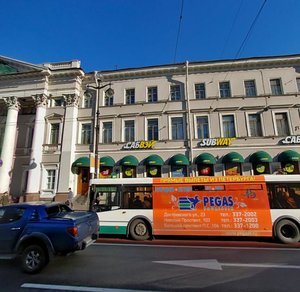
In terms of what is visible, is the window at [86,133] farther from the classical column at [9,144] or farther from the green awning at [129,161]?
the classical column at [9,144]

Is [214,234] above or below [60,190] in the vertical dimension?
below

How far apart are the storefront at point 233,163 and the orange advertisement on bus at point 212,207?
850 cm

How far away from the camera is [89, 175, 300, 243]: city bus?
894 centimetres

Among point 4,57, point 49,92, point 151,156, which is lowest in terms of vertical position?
point 151,156

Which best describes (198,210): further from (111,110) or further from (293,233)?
(111,110)

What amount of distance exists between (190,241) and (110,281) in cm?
516

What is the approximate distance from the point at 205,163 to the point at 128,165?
264 inches

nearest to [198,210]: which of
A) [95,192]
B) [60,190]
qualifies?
[95,192]

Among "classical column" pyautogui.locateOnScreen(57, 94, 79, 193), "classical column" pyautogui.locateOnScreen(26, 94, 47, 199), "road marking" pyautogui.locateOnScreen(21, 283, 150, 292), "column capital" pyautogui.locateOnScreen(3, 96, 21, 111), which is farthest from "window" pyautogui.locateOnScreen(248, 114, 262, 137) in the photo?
"column capital" pyautogui.locateOnScreen(3, 96, 21, 111)

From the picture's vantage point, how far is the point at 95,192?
1025 cm

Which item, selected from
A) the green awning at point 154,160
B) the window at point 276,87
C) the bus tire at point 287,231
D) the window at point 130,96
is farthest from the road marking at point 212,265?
the window at point 276,87

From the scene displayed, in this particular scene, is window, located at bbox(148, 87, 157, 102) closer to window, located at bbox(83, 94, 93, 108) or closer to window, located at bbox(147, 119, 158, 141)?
window, located at bbox(147, 119, 158, 141)

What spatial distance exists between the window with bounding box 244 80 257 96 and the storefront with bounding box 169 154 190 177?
8.71 meters

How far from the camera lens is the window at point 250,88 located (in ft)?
65.3
